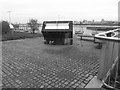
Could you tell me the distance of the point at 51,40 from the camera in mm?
7977

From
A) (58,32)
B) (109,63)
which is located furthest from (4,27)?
(109,63)

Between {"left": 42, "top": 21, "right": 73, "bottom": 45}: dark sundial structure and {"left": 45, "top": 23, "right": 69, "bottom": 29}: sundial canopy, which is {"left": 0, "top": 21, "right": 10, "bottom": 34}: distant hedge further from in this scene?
{"left": 45, "top": 23, "right": 69, "bottom": 29}: sundial canopy

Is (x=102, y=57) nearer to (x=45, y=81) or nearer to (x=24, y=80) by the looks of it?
(x=45, y=81)

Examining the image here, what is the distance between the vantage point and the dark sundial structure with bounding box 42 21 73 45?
7.39m

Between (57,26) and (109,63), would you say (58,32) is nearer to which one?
(57,26)

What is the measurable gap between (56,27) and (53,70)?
4.80 meters

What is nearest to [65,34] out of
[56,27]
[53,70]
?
[56,27]

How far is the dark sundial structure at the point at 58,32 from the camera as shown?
7387 mm

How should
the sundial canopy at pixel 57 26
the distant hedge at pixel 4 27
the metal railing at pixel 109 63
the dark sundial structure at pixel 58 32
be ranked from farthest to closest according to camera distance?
the distant hedge at pixel 4 27 → the sundial canopy at pixel 57 26 → the dark sundial structure at pixel 58 32 → the metal railing at pixel 109 63

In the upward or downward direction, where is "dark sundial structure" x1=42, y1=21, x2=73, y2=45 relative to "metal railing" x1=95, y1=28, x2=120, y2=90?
upward

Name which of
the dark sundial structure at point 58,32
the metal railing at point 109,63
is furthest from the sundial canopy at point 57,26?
the metal railing at point 109,63

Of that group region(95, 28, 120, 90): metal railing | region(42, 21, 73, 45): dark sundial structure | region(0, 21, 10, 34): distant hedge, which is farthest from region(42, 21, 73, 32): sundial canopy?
region(0, 21, 10, 34): distant hedge

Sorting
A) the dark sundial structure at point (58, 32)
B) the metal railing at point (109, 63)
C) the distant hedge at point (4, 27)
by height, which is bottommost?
the metal railing at point (109, 63)

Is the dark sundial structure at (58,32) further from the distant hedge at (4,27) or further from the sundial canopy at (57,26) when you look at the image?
the distant hedge at (4,27)
